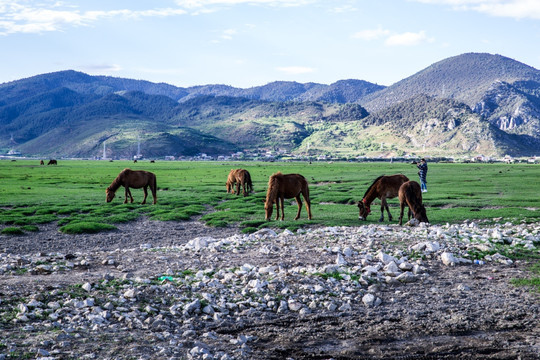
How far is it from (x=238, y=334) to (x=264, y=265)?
4180mm

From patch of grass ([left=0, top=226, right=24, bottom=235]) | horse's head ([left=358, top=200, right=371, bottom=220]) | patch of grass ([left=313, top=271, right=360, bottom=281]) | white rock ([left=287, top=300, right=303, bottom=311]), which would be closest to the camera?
white rock ([left=287, top=300, right=303, bottom=311])

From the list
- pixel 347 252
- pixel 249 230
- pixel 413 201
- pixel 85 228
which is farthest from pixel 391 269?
pixel 85 228

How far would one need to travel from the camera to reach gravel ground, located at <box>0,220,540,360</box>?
301 inches

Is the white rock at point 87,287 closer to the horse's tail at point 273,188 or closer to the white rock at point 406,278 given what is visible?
the white rock at point 406,278

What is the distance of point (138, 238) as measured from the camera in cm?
1980

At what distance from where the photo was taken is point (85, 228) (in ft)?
68.9

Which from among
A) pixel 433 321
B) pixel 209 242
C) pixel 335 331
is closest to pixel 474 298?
pixel 433 321

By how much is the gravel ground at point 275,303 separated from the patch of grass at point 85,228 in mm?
6153

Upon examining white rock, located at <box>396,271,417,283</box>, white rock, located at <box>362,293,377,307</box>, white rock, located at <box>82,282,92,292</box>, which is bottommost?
white rock, located at <box>362,293,377,307</box>

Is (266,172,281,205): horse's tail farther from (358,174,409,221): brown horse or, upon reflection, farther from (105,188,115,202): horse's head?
(105,188,115,202): horse's head

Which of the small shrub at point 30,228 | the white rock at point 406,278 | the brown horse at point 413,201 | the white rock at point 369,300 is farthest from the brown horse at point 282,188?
the white rock at point 369,300

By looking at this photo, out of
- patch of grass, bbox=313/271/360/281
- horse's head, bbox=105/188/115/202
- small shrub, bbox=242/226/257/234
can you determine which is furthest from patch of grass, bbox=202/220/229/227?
patch of grass, bbox=313/271/360/281

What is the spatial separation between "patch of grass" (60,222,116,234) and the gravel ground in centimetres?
615

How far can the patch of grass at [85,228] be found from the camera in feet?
68.4
